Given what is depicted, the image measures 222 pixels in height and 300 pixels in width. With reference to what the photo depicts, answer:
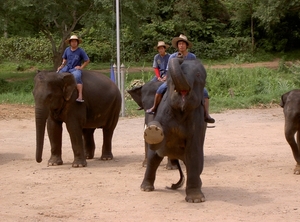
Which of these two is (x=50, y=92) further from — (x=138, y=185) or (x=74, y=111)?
(x=138, y=185)

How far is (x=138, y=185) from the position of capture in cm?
1033

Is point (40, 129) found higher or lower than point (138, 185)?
higher

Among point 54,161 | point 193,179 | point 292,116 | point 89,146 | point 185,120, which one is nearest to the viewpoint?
point 185,120

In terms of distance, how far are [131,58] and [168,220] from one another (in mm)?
33849

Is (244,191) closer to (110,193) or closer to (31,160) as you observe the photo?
(110,193)

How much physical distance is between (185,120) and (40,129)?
3297 mm

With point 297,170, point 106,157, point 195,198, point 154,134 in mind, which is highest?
point 154,134

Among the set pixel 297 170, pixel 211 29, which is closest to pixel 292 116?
pixel 297 170

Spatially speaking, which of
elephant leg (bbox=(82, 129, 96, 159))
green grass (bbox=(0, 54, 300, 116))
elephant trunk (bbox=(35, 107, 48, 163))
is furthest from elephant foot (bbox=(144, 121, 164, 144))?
green grass (bbox=(0, 54, 300, 116))

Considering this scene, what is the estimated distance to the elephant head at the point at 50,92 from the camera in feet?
37.9

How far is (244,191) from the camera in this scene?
32.2ft

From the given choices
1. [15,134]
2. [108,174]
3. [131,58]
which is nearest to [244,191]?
[108,174]

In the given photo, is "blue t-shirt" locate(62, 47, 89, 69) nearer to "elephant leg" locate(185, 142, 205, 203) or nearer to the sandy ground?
the sandy ground

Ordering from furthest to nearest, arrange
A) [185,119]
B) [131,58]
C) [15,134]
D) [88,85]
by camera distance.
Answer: [131,58] < [15,134] < [88,85] < [185,119]
